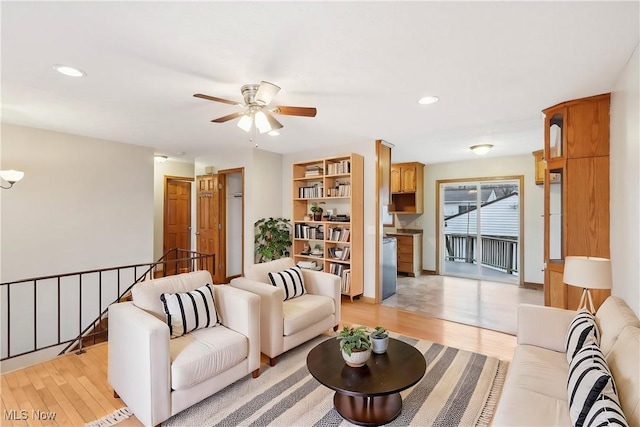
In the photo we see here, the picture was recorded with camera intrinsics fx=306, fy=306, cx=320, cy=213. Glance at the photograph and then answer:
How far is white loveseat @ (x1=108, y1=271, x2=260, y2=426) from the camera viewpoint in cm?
186

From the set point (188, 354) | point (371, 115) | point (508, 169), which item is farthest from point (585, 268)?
point (508, 169)

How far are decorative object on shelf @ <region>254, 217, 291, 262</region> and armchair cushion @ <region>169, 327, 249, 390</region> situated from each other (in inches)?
101

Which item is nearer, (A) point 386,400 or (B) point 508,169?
(A) point 386,400

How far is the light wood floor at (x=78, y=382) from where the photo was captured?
2051 millimetres

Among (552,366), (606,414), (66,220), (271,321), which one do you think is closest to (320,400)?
(271,321)

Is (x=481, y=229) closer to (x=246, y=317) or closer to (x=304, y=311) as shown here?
(x=304, y=311)

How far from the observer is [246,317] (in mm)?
2379

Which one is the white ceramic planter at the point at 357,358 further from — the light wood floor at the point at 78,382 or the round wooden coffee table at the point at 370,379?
the light wood floor at the point at 78,382

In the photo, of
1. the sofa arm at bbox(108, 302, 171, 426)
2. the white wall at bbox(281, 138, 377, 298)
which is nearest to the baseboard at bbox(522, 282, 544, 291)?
the white wall at bbox(281, 138, 377, 298)

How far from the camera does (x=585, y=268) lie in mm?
2123

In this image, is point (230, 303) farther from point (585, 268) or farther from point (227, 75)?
point (585, 268)

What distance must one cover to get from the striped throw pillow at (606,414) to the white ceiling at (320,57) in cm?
186

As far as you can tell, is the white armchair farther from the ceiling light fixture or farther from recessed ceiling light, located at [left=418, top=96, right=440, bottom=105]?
the ceiling light fixture

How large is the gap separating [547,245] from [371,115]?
2.33 meters
